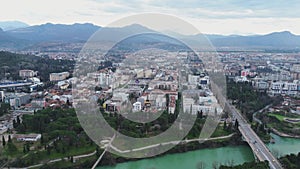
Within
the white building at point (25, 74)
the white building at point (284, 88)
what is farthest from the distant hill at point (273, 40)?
the white building at point (25, 74)

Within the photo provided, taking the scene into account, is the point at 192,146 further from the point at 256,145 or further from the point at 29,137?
the point at 29,137

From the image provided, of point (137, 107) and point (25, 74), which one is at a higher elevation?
point (25, 74)

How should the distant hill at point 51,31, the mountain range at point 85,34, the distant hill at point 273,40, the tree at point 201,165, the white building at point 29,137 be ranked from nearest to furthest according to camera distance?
the tree at point 201,165 < the white building at point 29,137 < the mountain range at point 85,34 < the distant hill at point 51,31 < the distant hill at point 273,40

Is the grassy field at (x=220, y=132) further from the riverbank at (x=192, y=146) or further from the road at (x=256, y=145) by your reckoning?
the road at (x=256, y=145)

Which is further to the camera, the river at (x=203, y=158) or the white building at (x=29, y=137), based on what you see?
the white building at (x=29, y=137)

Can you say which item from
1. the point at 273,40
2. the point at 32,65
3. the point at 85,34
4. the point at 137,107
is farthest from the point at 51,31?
the point at 137,107
